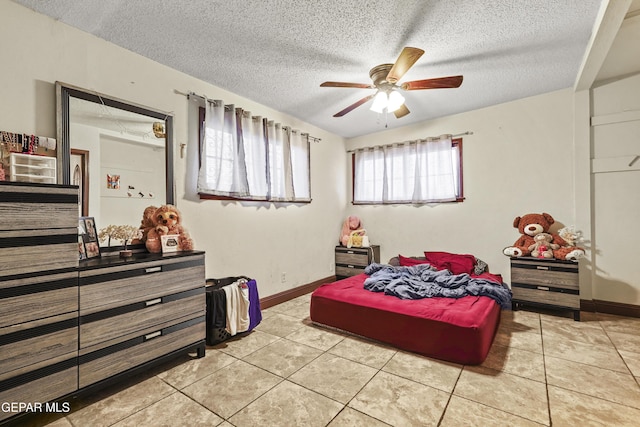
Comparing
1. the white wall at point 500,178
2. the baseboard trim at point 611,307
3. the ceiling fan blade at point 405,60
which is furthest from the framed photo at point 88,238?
the baseboard trim at point 611,307

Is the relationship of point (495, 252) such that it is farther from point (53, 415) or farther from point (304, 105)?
point (53, 415)

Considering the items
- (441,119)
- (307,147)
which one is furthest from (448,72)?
(307,147)

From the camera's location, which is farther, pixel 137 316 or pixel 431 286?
pixel 431 286

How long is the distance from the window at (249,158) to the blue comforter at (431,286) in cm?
167

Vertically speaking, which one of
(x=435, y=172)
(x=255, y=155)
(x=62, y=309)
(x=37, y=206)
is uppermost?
(x=255, y=155)

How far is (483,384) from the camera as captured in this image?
6.09 feet

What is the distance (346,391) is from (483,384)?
3.02 ft

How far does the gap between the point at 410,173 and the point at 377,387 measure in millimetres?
3218

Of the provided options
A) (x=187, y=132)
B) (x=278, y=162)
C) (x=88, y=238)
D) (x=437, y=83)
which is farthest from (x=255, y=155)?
(x=437, y=83)

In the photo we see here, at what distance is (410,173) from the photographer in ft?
14.2

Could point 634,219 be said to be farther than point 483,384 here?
Yes

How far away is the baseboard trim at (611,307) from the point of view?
2986mm

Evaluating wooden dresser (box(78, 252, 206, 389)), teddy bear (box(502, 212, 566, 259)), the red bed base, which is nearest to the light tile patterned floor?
the red bed base

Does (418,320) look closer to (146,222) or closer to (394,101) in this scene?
(394,101)
